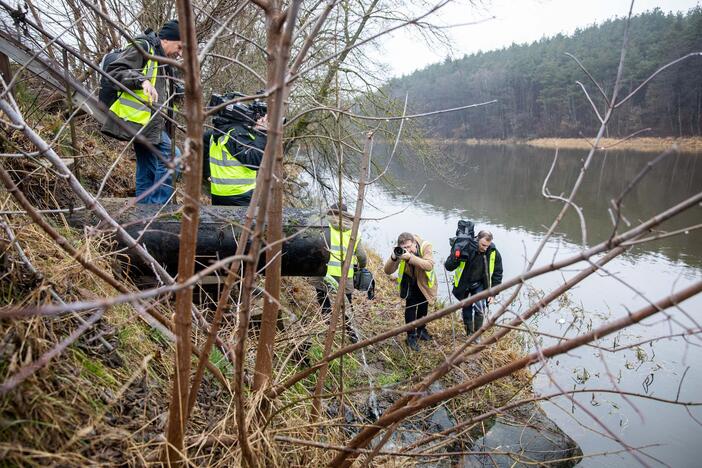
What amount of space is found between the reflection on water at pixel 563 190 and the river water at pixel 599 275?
57 mm

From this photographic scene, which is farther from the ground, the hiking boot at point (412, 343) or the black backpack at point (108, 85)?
the black backpack at point (108, 85)

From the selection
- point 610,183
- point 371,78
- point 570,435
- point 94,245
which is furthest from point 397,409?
point 610,183

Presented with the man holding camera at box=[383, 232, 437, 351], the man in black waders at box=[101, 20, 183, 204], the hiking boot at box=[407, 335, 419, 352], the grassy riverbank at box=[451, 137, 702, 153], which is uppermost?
the grassy riverbank at box=[451, 137, 702, 153]

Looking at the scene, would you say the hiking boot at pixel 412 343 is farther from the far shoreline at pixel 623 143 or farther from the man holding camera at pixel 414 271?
the far shoreline at pixel 623 143

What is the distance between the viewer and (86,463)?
1.44 m

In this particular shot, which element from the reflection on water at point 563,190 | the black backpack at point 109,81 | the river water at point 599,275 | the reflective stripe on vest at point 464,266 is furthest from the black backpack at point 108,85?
the reflection on water at point 563,190

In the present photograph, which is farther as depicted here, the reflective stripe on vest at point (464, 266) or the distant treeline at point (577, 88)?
the distant treeline at point (577, 88)

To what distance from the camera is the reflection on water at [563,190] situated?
37.4 feet

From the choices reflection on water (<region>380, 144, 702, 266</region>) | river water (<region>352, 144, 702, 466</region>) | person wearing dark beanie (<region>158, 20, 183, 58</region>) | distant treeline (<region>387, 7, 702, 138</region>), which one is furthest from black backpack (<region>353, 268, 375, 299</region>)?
distant treeline (<region>387, 7, 702, 138</region>)

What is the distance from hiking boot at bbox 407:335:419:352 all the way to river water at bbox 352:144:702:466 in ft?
4.96

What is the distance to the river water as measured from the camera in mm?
4695

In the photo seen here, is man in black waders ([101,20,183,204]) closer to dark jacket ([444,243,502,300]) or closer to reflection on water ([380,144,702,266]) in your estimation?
dark jacket ([444,243,502,300])

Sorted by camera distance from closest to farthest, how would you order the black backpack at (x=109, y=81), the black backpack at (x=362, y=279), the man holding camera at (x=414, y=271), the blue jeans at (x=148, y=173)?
the black backpack at (x=109, y=81)
the blue jeans at (x=148, y=173)
the black backpack at (x=362, y=279)
the man holding camera at (x=414, y=271)

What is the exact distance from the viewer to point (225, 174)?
13.5 ft
